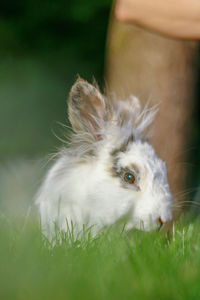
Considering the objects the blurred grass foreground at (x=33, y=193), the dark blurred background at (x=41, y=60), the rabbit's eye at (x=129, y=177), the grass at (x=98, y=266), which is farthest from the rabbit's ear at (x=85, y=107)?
the dark blurred background at (x=41, y=60)

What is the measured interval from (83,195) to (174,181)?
142 cm

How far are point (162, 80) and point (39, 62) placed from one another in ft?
10.5

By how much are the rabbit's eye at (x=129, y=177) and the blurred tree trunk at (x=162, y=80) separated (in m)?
1.17

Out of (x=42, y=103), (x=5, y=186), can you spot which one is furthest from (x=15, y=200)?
(x=42, y=103)

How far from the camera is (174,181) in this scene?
4.33 meters

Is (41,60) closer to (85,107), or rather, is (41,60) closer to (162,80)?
(162,80)

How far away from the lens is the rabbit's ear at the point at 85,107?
125 inches

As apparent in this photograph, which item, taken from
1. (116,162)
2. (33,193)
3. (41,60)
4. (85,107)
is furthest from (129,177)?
(41,60)

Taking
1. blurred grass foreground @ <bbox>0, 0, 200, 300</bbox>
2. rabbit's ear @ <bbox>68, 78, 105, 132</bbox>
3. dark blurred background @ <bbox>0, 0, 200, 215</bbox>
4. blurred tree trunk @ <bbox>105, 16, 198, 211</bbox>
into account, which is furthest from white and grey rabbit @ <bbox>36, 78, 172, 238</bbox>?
dark blurred background @ <bbox>0, 0, 200, 215</bbox>

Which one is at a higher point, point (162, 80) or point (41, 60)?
point (41, 60)

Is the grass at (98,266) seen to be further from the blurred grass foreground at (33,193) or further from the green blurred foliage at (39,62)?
the green blurred foliage at (39,62)

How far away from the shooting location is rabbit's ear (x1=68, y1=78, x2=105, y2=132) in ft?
10.4

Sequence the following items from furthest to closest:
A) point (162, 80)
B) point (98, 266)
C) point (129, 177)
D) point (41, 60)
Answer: point (41, 60) → point (162, 80) → point (129, 177) → point (98, 266)

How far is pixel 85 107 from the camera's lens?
10.7 feet
